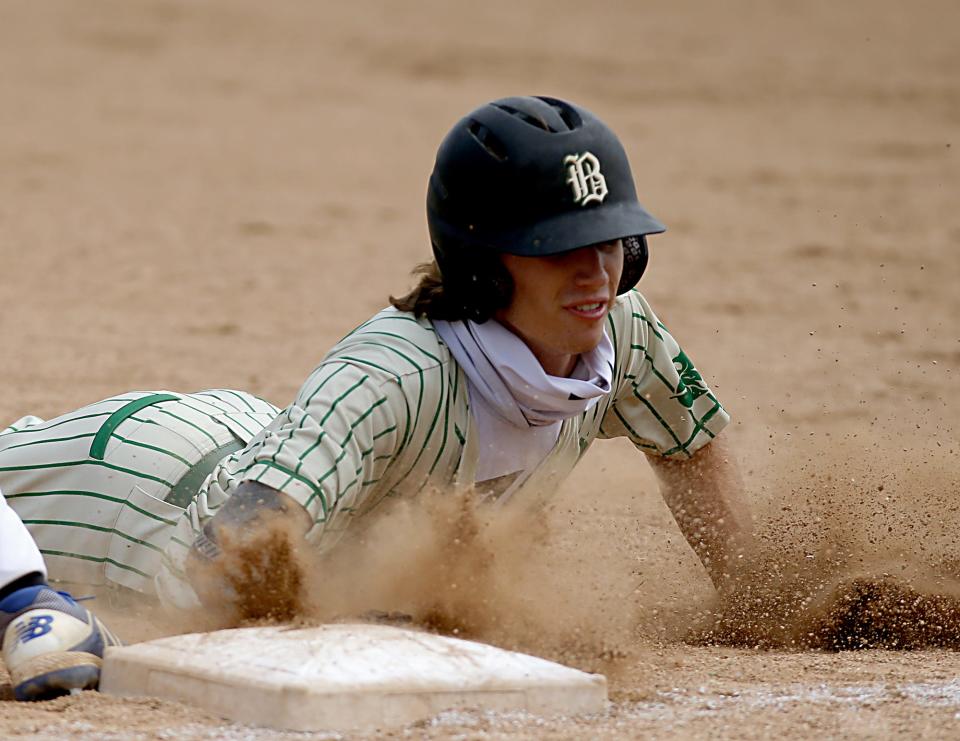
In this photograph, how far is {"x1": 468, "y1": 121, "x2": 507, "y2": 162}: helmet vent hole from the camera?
3098mm

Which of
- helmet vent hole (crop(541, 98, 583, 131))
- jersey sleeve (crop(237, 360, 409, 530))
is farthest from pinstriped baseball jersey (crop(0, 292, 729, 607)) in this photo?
helmet vent hole (crop(541, 98, 583, 131))

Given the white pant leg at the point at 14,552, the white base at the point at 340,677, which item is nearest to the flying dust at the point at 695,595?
the white base at the point at 340,677

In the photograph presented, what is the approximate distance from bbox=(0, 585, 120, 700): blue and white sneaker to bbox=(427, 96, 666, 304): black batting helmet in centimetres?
91

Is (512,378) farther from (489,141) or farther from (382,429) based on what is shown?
(489,141)

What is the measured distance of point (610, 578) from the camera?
3.71m

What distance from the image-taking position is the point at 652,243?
960 cm

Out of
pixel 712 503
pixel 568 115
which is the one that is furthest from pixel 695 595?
pixel 568 115

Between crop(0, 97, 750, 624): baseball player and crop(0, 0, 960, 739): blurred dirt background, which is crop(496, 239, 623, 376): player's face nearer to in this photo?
crop(0, 97, 750, 624): baseball player

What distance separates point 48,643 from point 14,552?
0.21 metres

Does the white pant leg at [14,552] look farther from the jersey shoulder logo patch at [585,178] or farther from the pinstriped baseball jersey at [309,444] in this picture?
the jersey shoulder logo patch at [585,178]

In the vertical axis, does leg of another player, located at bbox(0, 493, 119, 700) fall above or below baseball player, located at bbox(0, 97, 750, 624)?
below

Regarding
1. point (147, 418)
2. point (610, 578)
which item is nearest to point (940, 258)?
point (610, 578)

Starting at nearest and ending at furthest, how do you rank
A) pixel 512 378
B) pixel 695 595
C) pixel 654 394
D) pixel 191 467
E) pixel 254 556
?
pixel 254 556 → pixel 512 378 → pixel 191 467 → pixel 654 394 → pixel 695 595

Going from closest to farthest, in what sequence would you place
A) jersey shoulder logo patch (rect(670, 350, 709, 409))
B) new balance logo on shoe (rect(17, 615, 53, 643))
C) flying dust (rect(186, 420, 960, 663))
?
new balance logo on shoe (rect(17, 615, 53, 643)) < flying dust (rect(186, 420, 960, 663)) < jersey shoulder logo patch (rect(670, 350, 709, 409))
